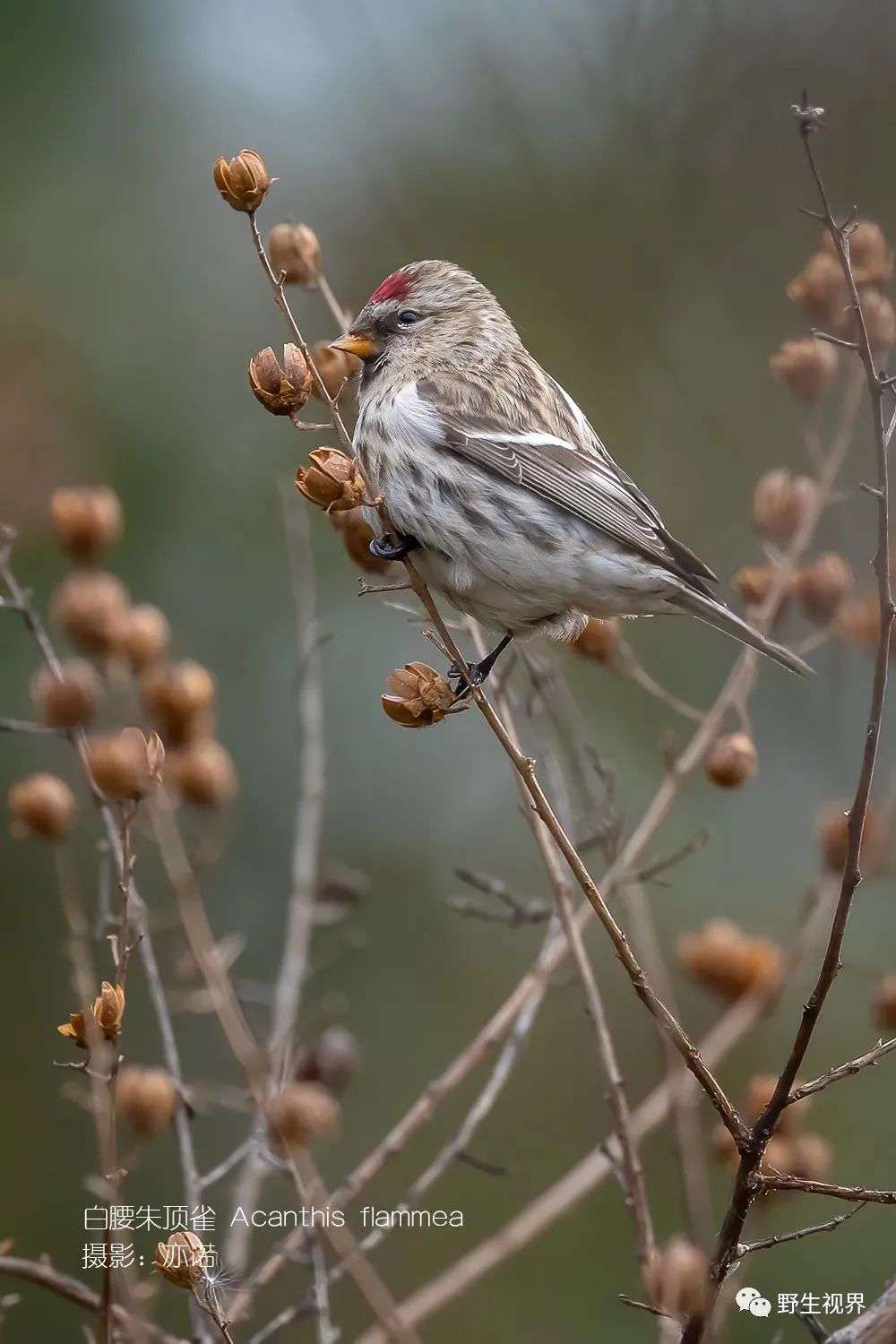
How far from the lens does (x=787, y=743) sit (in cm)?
525

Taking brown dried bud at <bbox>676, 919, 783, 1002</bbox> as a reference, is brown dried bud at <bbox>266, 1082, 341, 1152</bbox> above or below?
below

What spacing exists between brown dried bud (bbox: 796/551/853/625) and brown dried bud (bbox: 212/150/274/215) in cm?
107

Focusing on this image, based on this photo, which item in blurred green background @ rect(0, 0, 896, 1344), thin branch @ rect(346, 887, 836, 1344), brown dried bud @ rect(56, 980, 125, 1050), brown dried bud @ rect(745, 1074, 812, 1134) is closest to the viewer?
brown dried bud @ rect(56, 980, 125, 1050)

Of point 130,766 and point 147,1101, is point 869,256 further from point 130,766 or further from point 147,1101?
point 147,1101

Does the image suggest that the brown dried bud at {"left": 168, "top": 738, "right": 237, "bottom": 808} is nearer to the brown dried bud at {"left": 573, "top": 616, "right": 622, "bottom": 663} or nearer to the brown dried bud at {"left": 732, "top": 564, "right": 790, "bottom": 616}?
the brown dried bud at {"left": 573, "top": 616, "right": 622, "bottom": 663}

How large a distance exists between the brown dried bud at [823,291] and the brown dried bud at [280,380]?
99 centimetres

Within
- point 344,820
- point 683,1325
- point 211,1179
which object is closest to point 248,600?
point 344,820

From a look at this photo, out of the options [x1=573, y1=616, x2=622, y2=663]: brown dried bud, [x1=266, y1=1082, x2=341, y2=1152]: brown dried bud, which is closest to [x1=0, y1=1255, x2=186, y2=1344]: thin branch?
[x1=266, y1=1082, x2=341, y2=1152]: brown dried bud

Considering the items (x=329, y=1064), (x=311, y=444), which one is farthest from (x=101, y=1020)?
(x=311, y=444)

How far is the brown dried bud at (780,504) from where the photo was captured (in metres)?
2.51

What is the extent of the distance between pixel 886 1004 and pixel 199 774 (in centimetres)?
110

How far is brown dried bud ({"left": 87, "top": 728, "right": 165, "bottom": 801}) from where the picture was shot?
190cm

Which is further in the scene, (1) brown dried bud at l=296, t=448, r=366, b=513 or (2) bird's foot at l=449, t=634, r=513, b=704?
(2) bird's foot at l=449, t=634, r=513, b=704

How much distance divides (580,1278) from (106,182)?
4.21m
